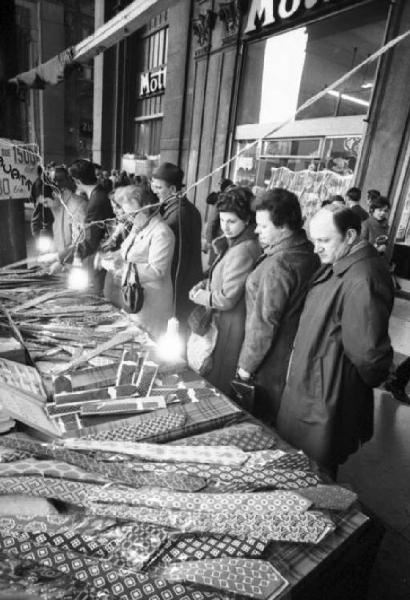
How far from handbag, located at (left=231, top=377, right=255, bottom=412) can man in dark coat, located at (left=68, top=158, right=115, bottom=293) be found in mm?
2072

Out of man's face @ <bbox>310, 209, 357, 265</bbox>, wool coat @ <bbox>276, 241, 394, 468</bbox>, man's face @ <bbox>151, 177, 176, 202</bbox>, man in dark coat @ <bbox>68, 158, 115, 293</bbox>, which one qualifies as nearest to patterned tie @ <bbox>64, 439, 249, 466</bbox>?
wool coat @ <bbox>276, 241, 394, 468</bbox>

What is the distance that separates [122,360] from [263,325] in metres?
0.87

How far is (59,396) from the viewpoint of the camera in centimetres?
165

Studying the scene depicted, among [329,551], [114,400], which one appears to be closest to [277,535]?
[329,551]

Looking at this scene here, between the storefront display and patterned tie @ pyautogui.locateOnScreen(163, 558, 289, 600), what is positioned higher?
the storefront display

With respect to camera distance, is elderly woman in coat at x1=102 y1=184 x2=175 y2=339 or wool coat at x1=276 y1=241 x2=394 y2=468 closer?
wool coat at x1=276 y1=241 x2=394 y2=468

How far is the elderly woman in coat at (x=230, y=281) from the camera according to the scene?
2.42 m

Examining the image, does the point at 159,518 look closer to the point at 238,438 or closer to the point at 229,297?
the point at 238,438

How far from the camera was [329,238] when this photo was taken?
1897mm

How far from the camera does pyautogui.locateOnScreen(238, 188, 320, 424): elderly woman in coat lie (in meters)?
2.14

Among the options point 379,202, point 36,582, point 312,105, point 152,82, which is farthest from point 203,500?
point 152,82

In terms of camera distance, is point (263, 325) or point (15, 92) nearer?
point (263, 325)

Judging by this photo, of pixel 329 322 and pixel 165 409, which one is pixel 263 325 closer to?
pixel 329 322

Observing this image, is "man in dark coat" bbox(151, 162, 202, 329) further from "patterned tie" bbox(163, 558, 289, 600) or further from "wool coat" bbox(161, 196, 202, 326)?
"patterned tie" bbox(163, 558, 289, 600)
